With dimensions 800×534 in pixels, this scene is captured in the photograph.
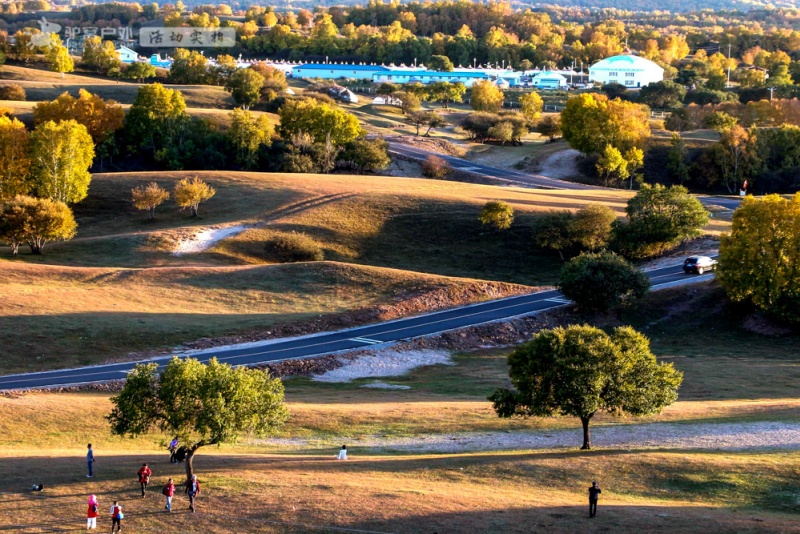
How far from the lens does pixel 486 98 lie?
17475 centimetres

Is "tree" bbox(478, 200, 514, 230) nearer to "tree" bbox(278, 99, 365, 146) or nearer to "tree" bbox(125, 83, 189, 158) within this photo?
"tree" bbox(278, 99, 365, 146)

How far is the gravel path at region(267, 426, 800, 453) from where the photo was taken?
3891 cm

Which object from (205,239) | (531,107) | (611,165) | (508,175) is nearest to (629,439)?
(205,239)

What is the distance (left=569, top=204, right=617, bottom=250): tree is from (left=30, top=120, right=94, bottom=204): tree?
47.7 m

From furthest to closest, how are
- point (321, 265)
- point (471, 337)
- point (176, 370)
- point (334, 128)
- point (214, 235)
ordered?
point (334, 128) < point (214, 235) < point (321, 265) < point (471, 337) < point (176, 370)

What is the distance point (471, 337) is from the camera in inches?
2442

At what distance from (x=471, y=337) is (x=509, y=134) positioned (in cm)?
9099

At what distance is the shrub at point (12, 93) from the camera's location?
142 meters

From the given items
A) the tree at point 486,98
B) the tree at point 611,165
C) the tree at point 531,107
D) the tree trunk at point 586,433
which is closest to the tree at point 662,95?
the tree at point 486,98

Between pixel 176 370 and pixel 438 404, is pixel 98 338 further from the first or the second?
pixel 176 370

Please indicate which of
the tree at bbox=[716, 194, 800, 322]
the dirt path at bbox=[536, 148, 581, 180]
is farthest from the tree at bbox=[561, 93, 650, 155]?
the tree at bbox=[716, 194, 800, 322]

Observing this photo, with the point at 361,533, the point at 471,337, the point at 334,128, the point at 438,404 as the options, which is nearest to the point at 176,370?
the point at 361,533

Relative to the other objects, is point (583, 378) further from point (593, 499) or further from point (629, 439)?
point (593, 499)

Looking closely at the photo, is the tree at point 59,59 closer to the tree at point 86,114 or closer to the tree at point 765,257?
the tree at point 86,114
